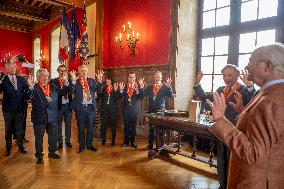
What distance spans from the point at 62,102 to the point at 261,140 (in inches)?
186

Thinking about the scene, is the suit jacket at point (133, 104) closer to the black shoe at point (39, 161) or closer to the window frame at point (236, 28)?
the window frame at point (236, 28)

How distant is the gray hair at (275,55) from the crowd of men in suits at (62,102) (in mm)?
3382

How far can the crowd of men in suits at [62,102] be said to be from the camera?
4180mm

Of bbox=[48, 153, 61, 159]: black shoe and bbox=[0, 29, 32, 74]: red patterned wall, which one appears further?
bbox=[0, 29, 32, 74]: red patterned wall

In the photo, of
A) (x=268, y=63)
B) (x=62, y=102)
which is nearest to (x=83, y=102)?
(x=62, y=102)

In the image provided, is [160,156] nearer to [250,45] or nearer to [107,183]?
[107,183]

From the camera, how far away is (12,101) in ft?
14.8

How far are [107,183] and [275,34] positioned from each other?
386 centimetres

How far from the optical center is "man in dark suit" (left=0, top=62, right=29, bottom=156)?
4.52 m

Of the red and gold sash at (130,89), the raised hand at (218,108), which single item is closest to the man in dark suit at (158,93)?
the red and gold sash at (130,89)

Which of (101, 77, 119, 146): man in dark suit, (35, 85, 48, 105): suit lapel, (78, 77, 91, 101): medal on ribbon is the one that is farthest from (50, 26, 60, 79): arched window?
(35, 85, 48, 105): suit lapel

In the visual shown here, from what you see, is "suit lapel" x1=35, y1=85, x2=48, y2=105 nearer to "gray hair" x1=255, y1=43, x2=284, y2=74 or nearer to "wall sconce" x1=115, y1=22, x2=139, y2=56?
"wall sconce" x1=115, y1=22, x2=139, y2=56

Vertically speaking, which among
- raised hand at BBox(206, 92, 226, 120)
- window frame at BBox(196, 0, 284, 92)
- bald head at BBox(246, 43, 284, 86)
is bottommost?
raised hand at BBox(206, 92, 226, 120)

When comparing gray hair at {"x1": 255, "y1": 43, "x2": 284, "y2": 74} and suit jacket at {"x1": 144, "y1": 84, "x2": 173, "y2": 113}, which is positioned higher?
gray hair at {"x1": 255, "y1": 43, "x2": 284, "y2": 74}
